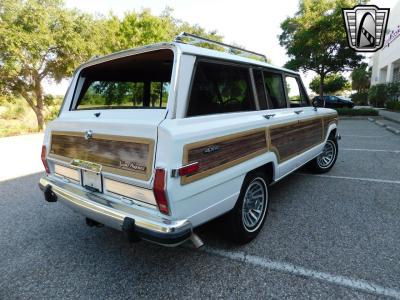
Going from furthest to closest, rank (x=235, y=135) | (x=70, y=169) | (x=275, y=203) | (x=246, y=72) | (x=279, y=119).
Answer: (x=275, y=203)
(x=279, y=119)
(x=246, y=72)
(x=70, y=169)
(x=235, y=135)

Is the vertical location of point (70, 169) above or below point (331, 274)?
above

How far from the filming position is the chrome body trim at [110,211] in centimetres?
204

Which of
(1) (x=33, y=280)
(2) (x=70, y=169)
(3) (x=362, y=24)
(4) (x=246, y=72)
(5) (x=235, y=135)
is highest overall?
(3) (x=362, y=24)

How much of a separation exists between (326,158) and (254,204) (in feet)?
10.3

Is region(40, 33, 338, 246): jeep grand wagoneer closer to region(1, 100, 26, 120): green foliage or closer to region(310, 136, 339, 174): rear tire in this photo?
region(310, 136, 339, 174): rear tire

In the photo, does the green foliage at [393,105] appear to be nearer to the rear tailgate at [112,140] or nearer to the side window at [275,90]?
the side window at [275,90]

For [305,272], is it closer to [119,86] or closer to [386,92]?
[119,86]

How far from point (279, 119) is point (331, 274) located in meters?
1.76

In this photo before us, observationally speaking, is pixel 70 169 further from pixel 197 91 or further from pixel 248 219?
pixel 248 219

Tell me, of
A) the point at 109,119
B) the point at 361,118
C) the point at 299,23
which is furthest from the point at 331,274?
the point at 299,23

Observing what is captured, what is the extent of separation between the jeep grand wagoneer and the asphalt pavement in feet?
1.29

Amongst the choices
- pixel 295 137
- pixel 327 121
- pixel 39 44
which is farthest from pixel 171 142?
pixel 39 44

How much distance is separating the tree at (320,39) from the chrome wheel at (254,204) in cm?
1797

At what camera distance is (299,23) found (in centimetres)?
1959
